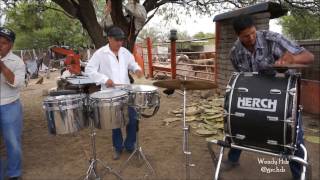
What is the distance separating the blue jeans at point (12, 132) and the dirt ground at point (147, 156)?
296 mm

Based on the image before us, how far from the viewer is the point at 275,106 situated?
2.99m

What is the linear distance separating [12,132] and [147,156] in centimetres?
178

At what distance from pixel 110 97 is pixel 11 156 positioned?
1451 mm

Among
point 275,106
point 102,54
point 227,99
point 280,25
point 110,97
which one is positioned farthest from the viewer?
point 280,25

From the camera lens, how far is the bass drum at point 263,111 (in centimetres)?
297

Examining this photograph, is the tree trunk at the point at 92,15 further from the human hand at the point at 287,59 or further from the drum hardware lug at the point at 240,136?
the human hand at the point at 287,59

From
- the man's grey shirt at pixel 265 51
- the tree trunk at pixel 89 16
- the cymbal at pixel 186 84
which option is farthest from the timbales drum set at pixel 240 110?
the tree trunk at pixel 89 16

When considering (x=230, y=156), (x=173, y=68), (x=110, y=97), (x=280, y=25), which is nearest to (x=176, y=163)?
(x=230, y=156)

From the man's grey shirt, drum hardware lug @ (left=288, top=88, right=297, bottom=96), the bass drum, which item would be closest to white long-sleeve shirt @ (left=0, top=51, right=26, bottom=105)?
the bass drum

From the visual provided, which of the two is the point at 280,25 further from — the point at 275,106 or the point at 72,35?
the point at 275,106

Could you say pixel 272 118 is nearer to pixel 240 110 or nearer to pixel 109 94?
pixel 240 110

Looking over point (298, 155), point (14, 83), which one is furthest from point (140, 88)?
point (298, 155)

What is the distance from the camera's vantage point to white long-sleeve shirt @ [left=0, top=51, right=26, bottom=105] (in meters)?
3.90

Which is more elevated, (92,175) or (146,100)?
(146,100)
